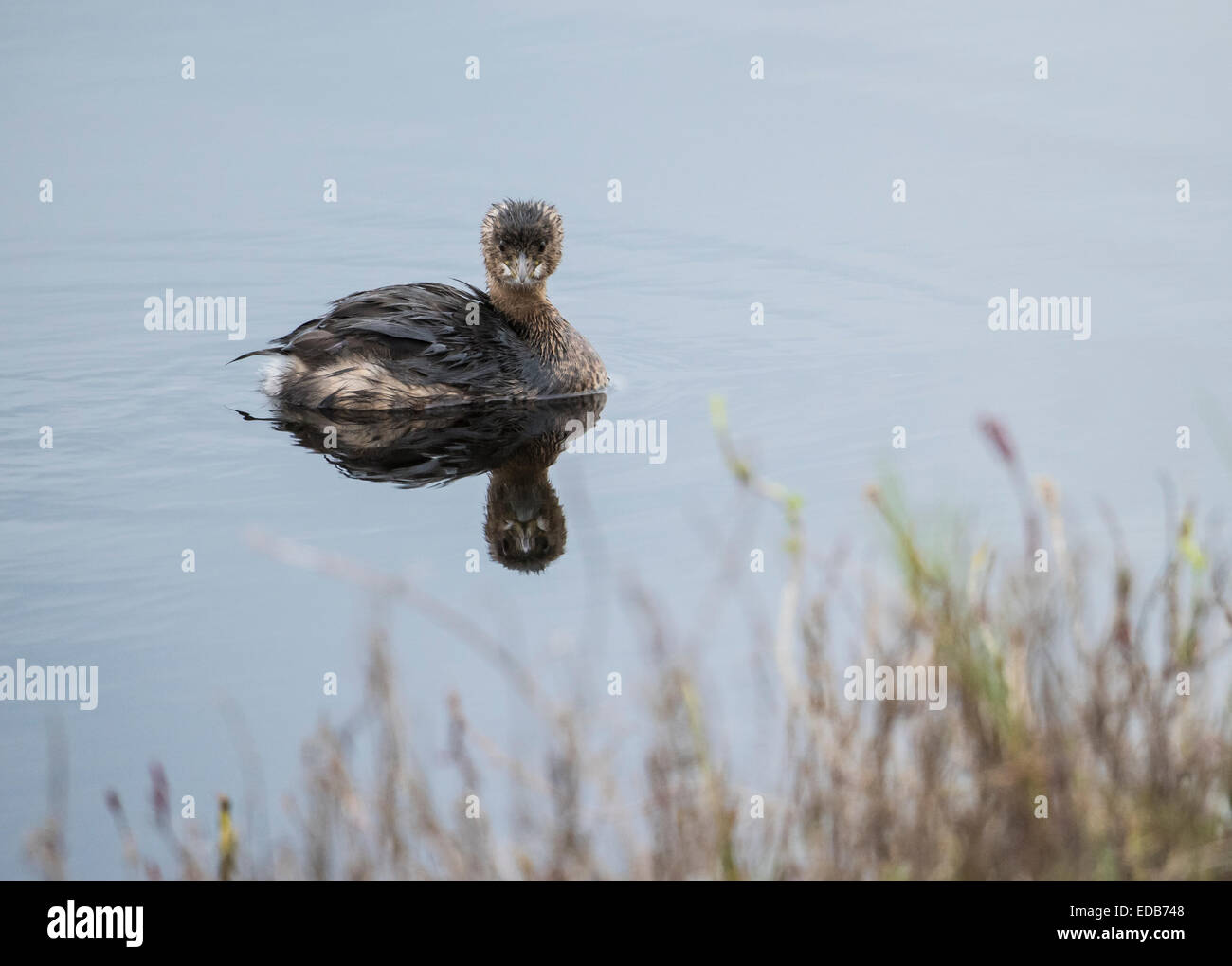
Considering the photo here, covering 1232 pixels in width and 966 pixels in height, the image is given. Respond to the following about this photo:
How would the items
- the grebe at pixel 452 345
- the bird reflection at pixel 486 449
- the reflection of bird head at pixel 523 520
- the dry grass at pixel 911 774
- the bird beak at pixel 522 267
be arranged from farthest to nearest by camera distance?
1. the bird beak at pixel 522 267
2. the grebe at pixel 452 345
3. the bird reflection at pixel 486 449
4. the reflection of bird head at pixel 523 520
5. the dry grass at pixel 911 774

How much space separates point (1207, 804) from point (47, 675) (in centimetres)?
464

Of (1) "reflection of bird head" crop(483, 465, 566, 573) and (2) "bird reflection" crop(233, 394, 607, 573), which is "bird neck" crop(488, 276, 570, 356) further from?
(1) "reflection of bird head" crop(483, 465, 566, 573)

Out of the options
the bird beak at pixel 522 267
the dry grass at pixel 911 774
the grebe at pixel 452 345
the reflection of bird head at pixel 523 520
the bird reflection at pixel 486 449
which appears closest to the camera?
the dry grass at pixel 911 774

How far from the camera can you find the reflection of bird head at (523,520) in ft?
28.4

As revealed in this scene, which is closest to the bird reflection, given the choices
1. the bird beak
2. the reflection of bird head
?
the reflection of bird head

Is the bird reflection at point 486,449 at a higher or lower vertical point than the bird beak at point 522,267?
lower

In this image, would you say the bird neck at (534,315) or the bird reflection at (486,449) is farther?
the bird neck at (534,315)

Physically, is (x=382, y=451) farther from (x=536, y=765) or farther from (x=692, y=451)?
(x=536, y=765)

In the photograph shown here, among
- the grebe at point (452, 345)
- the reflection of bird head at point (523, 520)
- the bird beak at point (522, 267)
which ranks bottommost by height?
the reflection of bird head at point (523, 520)

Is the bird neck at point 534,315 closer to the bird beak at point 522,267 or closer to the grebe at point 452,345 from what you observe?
the grebe at point 452,345

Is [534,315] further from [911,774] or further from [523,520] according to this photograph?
[911,774]

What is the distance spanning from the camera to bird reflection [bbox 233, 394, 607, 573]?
900cm

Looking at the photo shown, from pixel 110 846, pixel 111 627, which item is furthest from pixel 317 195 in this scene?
pixel 110 846

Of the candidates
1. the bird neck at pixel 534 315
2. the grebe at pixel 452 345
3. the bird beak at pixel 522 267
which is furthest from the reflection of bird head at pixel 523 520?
the bird beak at pixel 522 267
